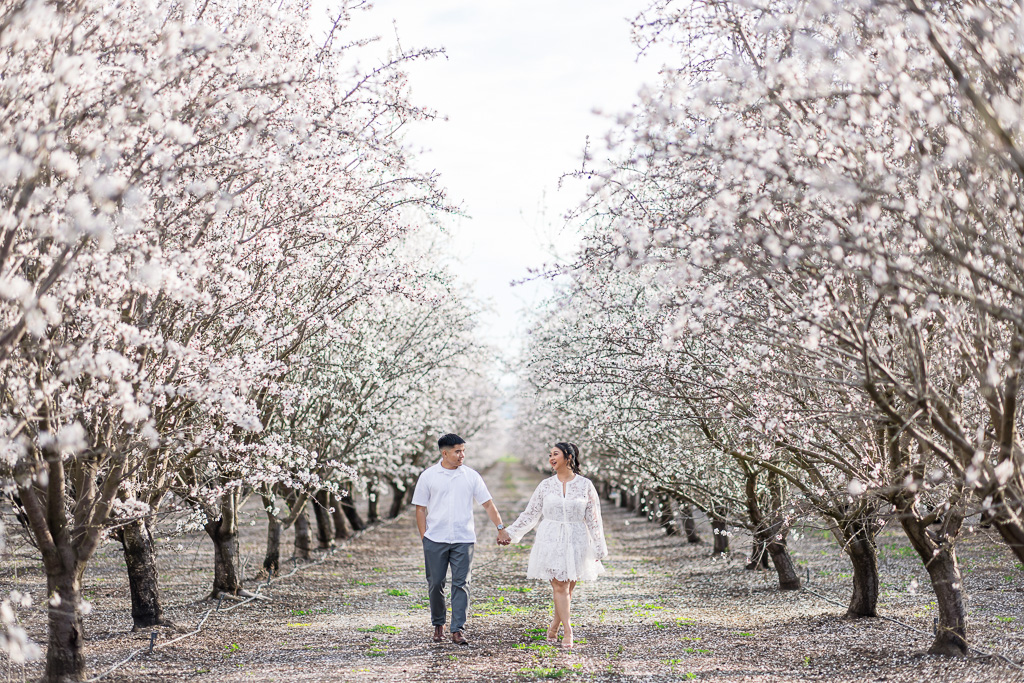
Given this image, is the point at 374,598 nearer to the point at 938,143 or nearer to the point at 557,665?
the point at 557,665

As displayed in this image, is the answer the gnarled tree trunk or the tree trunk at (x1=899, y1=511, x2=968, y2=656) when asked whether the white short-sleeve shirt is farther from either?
the gnarled tree trunk

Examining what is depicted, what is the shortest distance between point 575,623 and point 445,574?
2521 millimetres

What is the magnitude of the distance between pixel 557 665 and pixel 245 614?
570cm

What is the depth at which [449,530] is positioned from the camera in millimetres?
9305

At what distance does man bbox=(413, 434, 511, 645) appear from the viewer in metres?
9.22

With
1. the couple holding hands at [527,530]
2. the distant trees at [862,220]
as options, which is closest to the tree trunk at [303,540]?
the couple holding hands at [527,530]

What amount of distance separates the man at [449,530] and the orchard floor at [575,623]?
0.36 m

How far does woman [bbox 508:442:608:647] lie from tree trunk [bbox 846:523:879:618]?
3.31m

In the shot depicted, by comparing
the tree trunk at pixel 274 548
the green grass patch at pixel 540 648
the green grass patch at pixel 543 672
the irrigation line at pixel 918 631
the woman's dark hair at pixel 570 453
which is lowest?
the irrigation line at pixel 918 631

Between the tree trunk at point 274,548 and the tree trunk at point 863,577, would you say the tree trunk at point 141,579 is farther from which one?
the tree trunk at point 863,577

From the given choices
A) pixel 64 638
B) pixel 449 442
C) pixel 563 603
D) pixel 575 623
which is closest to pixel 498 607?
pixel 575 623

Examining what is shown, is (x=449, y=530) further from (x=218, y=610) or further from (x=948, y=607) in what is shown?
(x=948, y=607)

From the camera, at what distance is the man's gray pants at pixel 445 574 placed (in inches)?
362

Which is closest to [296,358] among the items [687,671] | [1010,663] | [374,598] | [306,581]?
[374,598]
